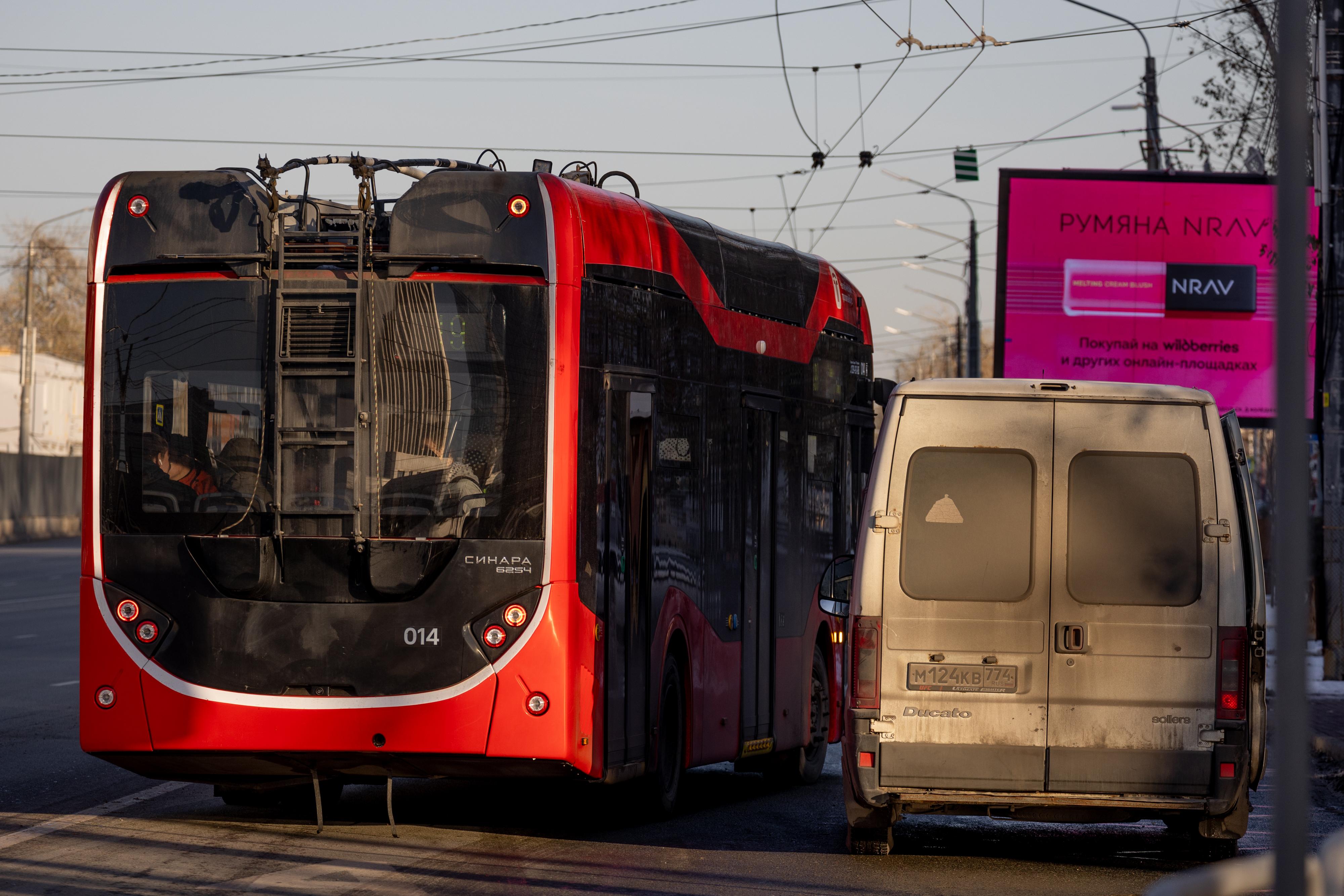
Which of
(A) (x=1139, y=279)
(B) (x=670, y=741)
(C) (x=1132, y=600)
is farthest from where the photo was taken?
(A) (x=1139, y=279)

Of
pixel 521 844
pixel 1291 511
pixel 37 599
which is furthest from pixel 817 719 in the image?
pixel 37 599

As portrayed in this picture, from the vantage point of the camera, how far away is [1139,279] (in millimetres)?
28062

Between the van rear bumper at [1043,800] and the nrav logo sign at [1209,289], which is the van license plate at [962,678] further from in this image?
the nrav logo sign at [1209,289]

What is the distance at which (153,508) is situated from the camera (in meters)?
8.96

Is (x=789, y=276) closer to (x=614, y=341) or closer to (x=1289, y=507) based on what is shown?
(x=614, y=341)

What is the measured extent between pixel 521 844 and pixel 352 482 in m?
1.91

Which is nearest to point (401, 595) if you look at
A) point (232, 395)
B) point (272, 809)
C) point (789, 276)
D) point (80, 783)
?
point (232, 395)

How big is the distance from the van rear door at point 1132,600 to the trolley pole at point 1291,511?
4.49m

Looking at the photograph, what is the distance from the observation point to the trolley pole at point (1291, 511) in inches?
144

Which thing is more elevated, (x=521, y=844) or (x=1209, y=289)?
(x=1209, y=289)

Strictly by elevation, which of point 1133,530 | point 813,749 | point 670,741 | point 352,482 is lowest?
point 813,749

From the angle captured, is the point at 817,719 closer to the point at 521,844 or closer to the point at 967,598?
the point at 521,844

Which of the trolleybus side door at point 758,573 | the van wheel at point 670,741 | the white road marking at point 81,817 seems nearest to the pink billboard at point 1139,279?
the trolleybus side door at point 758,573

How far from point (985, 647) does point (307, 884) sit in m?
3.07
